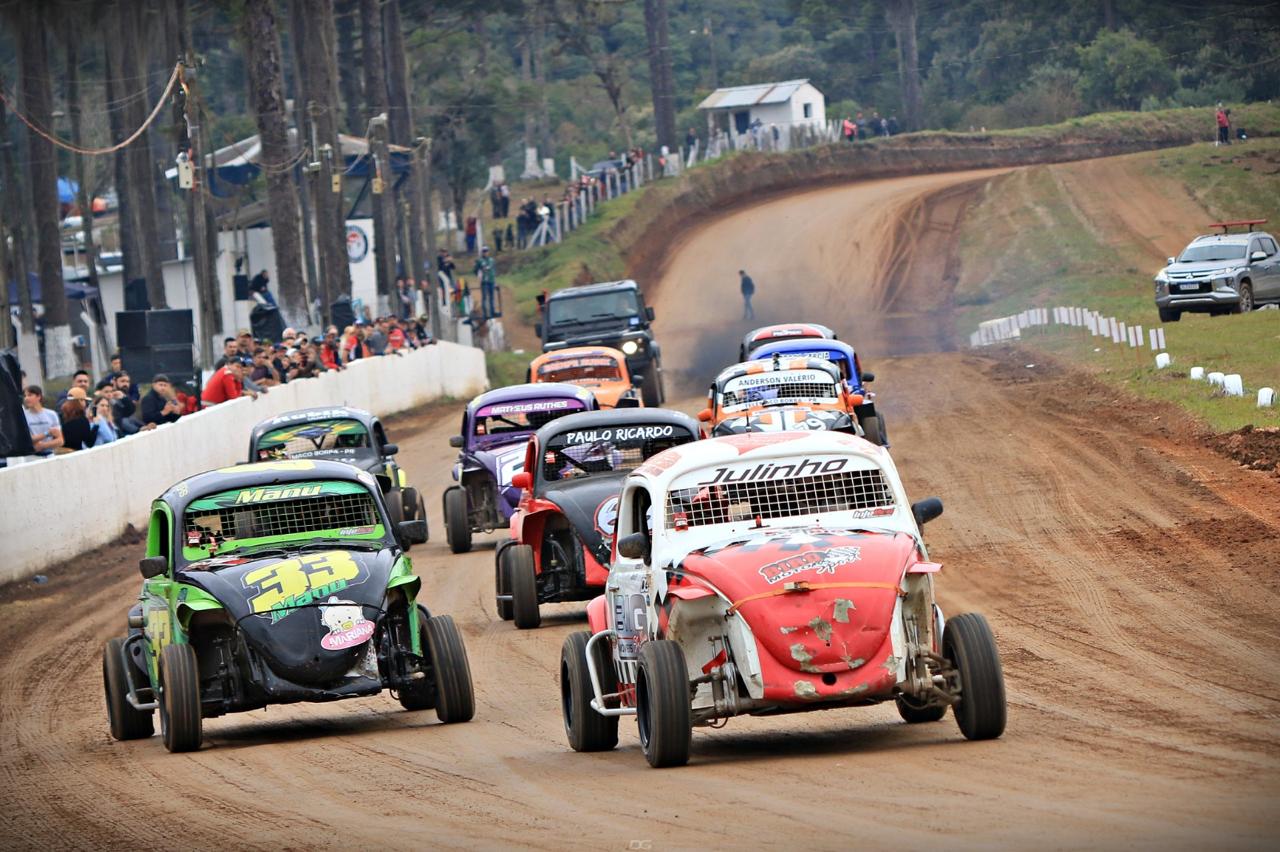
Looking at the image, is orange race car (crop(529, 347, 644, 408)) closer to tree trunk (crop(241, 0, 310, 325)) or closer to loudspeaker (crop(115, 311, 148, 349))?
loudspeaker (crop(115, 311, 148, 349))

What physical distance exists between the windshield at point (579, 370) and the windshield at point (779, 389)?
6.34 m

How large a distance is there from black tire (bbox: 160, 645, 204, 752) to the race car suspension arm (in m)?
Answer: 2.58

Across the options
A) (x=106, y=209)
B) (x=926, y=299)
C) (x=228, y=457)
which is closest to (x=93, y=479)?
(x=228, y=457)

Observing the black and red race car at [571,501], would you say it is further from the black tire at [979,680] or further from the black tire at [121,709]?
the black tire at [979,680]

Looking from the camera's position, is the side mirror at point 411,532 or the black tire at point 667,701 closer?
the black tire at point 667,701

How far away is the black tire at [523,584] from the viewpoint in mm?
16281

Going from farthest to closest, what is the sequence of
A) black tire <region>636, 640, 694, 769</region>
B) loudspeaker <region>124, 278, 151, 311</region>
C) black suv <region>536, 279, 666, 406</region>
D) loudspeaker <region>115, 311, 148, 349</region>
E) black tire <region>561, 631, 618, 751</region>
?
loudspeaker <region>124, 278, 151, 311</region>, black suv <region>536, 279, 666, 406</region>, loudspeaker <region>115, 311, 148, 349</region>, black tire <region>561, 631, 618, 751</region>, black tire <region>636, 640, 694, 769</region>

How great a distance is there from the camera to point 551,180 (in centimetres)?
8950

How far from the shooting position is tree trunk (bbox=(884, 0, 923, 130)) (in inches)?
3369

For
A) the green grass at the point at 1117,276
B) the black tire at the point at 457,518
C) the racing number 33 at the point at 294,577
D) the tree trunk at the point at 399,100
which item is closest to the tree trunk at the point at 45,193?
the tree trunk at the point at 399,100

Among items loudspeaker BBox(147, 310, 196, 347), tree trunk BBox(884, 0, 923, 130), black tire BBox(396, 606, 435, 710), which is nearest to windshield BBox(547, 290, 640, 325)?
loudspeaker BBox(147, 310, 196, 347)

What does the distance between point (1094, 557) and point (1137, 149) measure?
60.8 meters

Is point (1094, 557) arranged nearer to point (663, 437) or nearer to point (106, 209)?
point (663, 437)

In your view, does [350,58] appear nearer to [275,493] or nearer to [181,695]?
[275,493]
